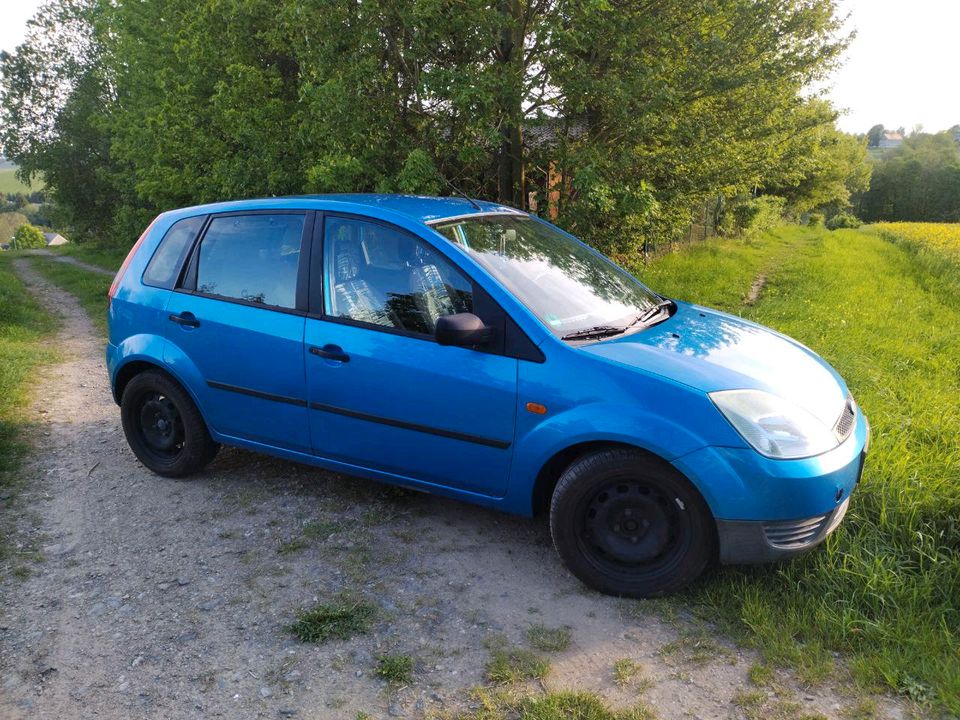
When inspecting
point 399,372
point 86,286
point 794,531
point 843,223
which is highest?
point 843,223

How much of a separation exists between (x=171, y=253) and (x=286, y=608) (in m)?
2.55

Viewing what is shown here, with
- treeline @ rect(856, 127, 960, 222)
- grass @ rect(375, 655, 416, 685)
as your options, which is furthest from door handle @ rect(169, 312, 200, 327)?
treeline @ rect(856, 127, 960, 222)

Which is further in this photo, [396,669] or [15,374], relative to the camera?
[15,374]

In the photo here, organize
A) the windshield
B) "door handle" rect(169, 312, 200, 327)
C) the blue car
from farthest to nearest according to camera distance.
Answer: "door handle" rect(169, 312, 200, 327), the windshield, the blue car

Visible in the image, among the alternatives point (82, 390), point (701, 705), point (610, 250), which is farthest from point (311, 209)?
point (610, 250)

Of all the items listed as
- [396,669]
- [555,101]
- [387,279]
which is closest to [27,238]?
[555,101]

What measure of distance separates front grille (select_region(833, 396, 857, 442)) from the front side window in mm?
1819

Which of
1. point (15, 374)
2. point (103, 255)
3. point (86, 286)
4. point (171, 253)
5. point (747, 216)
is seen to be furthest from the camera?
point (103, 255)

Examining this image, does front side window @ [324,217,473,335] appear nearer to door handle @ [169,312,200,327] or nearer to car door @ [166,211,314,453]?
car door @ [166,211,314,453]

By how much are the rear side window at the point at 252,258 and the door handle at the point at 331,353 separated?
1.13 feet

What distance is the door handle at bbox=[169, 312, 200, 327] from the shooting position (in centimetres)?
460

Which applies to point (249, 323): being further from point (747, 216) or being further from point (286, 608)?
point (747, 216)

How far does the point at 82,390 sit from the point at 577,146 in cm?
617

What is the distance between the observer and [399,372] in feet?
12.6
